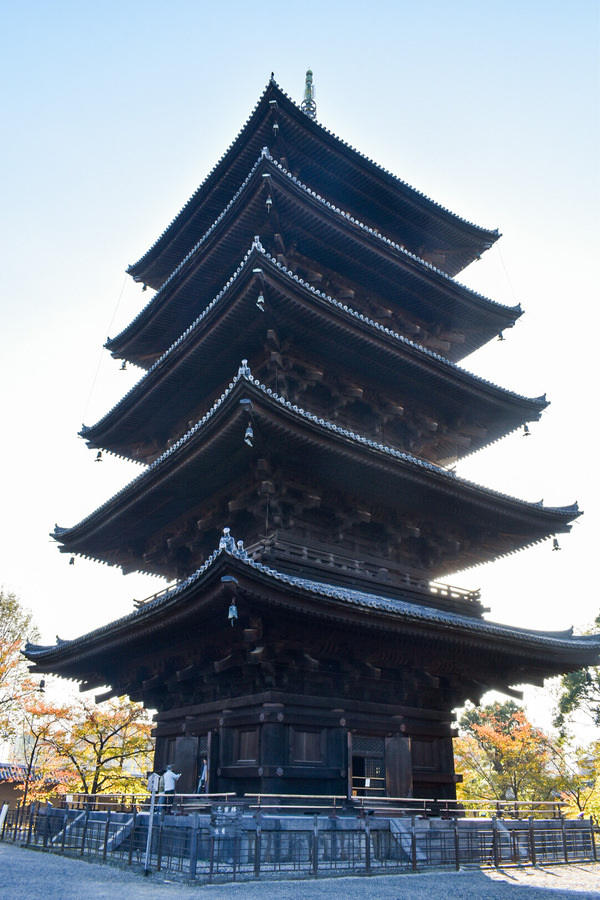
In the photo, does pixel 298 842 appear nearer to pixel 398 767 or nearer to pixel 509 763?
pixel 398 767

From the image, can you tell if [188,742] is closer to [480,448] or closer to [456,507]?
[456,507]

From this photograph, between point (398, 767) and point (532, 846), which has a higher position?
point (398, 767)

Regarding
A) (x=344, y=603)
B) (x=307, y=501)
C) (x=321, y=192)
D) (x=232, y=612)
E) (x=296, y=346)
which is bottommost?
(x=232, y=612)

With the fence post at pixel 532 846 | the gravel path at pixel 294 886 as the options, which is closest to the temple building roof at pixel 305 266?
the fence post at pixel 532 846

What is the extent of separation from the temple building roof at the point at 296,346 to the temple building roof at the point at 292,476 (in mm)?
3038

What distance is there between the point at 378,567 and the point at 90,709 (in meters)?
21.7

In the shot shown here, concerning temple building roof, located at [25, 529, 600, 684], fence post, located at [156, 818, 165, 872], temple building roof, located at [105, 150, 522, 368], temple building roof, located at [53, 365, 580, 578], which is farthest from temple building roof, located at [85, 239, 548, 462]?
fence post, located at [156, 818, 165, 872]

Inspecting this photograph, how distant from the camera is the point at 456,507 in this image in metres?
18.6

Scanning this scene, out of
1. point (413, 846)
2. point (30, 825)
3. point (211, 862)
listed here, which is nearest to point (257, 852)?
point (211, 862)

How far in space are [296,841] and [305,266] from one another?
54.1 ft

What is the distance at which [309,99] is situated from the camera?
30.2 metres

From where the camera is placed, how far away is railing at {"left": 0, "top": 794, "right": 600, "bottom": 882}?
11.2m

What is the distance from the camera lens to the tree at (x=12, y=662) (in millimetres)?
32906

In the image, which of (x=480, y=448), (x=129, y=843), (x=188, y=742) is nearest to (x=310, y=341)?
(x=480, y=448)
